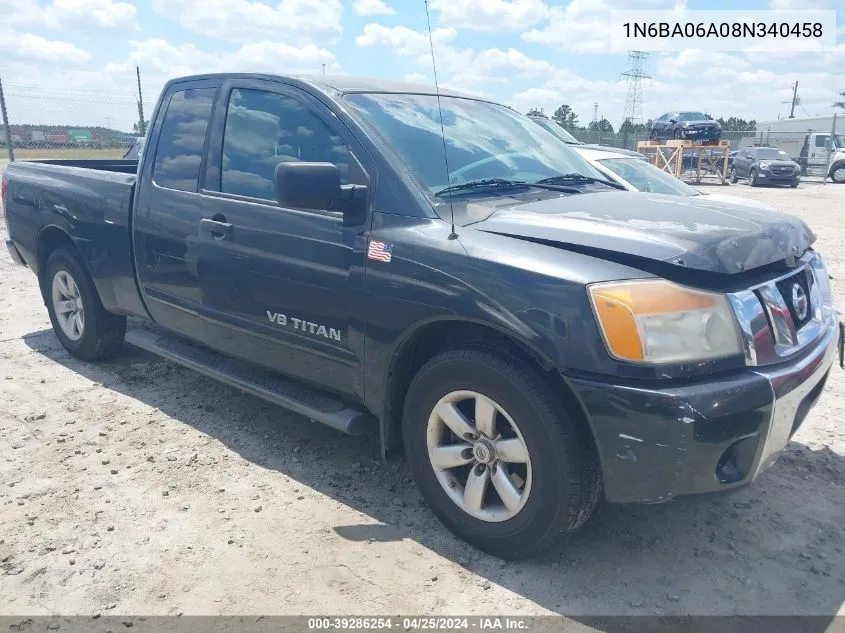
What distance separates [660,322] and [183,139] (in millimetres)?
2903

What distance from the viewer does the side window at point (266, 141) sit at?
10.5ft

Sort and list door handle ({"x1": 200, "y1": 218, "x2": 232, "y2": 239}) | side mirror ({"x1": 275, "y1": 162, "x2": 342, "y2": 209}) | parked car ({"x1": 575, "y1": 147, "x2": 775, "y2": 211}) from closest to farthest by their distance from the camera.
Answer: side mirror ({"x1": 275, "y1": 162, "x2": 342, "y2": 209}) < door handle ({"x1": 200, "y1": 218, "x2": 232, "y2": 239}) < parked car ({"x1": 575, "y1": 147, "x2": 775, "y2": 211})

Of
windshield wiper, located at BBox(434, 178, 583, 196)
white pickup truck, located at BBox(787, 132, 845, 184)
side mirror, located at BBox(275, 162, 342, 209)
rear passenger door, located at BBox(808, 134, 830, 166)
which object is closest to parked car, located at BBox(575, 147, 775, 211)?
windshield wiper, located at BBox(434, 178, 583, 196)

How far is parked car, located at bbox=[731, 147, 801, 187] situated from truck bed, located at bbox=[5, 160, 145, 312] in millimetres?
26495

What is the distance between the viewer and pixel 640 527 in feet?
9.86

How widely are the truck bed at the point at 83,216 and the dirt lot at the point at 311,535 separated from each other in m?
0.85

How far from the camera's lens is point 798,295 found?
275 centimetres

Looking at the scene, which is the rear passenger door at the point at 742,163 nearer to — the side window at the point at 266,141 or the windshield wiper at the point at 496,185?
the windshield wiper at the point at 496,185

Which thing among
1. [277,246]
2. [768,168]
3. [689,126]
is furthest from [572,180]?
[768,168]

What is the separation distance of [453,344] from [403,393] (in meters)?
0.38

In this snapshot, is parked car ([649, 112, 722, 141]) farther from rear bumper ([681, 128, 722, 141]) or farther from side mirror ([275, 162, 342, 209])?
side mirror ([275, 162, 342, 209])

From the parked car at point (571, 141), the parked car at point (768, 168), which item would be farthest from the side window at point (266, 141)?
the parked car at point (768, 168)

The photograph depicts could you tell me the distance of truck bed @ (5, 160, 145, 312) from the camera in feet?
14.0

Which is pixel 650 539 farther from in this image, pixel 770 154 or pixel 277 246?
pixel 770 154
